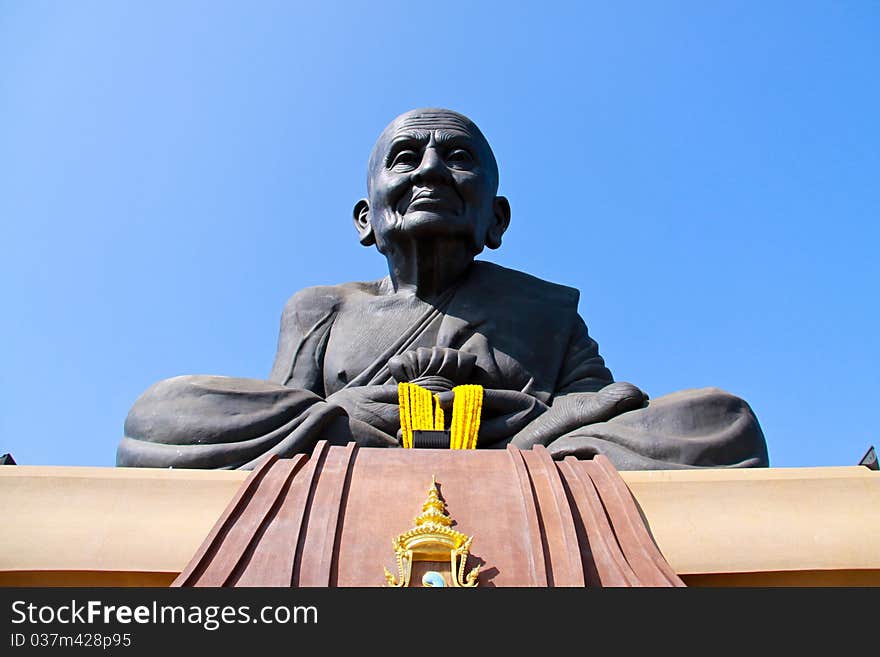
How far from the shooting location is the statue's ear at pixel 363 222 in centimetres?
714

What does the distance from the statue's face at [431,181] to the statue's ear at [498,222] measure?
21cm

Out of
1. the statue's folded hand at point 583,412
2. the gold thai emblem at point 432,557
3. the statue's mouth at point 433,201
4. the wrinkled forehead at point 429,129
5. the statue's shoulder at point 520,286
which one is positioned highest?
the wrinkled forehead at point 429,129

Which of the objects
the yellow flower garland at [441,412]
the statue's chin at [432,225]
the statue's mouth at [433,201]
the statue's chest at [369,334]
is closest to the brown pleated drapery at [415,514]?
the yellow flower garland at [441,412]

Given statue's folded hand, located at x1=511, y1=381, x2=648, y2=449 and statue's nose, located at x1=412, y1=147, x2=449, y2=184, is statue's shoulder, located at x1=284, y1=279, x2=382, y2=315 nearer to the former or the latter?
statue's nose, located at x1=412, y1=147, x2=449, y2=184

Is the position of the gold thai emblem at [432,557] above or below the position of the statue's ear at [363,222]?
below

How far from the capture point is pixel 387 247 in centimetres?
675

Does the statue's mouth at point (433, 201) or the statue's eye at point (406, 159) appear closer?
the statue's mouth at point (433, 201)

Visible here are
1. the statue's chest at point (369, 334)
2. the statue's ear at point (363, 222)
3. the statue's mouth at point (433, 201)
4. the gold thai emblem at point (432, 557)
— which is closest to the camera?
the gold thai emblem at point (432, 557)

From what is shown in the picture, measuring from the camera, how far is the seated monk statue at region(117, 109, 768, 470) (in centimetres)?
499

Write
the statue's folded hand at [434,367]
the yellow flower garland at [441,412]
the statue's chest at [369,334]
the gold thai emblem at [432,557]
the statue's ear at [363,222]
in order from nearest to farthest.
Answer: the gold thai emblem at [432,557]
the yellow flower garland at [441,412]
the statue's folded hand at [434,367]
the statue's chest at [369,334]
the statue's ear at [363,222]

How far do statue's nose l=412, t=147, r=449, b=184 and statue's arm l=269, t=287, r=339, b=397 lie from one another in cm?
101

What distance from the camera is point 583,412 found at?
5406 millimetres

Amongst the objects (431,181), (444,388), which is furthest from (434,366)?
(431,181)

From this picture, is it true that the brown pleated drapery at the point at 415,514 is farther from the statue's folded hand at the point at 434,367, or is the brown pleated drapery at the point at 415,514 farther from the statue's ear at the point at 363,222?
the statue's ear at the point at 363,222
